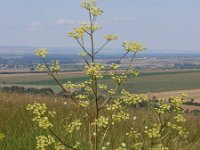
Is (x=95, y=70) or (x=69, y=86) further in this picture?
(x=69, y=86)

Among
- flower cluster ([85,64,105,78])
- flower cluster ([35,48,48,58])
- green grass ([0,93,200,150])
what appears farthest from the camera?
green grass ([0,93,200,150])

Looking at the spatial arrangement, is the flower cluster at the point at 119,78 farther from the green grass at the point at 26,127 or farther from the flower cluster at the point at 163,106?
the green grass at the point at 26,127

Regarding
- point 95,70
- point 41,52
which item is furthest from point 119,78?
point 41,52

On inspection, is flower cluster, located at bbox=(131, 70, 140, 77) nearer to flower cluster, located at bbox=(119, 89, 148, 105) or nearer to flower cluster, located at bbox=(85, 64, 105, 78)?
flower cluster, located at bbox=(119, 89, 148, 105)

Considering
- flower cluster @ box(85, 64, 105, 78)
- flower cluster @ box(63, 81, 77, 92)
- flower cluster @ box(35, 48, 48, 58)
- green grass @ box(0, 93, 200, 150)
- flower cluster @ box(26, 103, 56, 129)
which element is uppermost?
flower cluster @ box(35, 48, 48, 58)

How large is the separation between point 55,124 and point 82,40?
4.37 meters

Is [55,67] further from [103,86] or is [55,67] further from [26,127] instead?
[26,127]

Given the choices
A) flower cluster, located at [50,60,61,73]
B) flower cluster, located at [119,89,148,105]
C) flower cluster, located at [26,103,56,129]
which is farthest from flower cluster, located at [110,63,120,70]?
flower cluster, located at [26,103,56,129]

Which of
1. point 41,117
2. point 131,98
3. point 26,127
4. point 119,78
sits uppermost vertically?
point 119,78

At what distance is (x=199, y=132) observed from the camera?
28.5ft

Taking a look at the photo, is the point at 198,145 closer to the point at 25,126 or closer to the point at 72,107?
the point at 25,126

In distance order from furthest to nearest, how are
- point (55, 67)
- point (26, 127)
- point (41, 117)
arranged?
point (26, 127) → point (55, 67) → point (41, 117)

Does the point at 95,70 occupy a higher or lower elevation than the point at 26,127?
higher

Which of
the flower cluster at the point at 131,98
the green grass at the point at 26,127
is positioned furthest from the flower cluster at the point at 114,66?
the green grass at the point at 26,127
